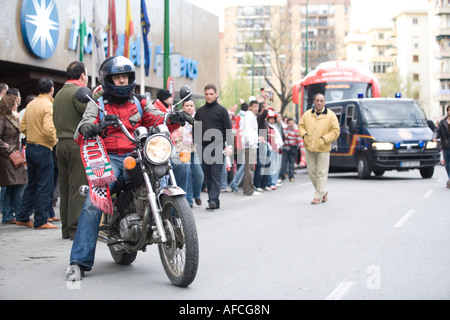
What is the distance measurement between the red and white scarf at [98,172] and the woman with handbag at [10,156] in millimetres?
4695

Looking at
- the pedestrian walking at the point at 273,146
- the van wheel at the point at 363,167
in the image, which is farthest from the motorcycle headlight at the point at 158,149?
the van wheel at the point at 363,167

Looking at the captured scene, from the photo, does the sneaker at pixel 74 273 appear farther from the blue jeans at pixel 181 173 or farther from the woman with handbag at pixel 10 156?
the blue jeans at pixel 181 173

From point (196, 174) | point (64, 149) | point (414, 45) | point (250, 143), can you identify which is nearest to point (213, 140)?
point (196, 174)

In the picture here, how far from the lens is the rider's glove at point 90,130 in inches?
235

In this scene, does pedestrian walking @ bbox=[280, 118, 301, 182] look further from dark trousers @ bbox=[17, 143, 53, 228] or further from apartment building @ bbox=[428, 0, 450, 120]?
apartment building @ bbox=[428, 0, 450, 120]

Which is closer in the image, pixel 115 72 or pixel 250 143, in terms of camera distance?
pixel 115 72

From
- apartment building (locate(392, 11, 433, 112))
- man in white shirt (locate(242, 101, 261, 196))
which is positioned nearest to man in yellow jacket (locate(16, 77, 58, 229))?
man in white shirt (locate(242, 101, 261, 196))

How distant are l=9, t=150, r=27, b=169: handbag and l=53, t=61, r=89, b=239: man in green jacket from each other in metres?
1.85

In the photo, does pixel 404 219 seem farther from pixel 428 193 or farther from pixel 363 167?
pixel 363 167

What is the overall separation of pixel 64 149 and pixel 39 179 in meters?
1.36

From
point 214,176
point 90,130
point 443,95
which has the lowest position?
point 214,176

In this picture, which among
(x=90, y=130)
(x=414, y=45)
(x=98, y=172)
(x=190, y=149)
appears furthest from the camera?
(x=414, y=45)

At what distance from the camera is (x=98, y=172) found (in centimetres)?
620
